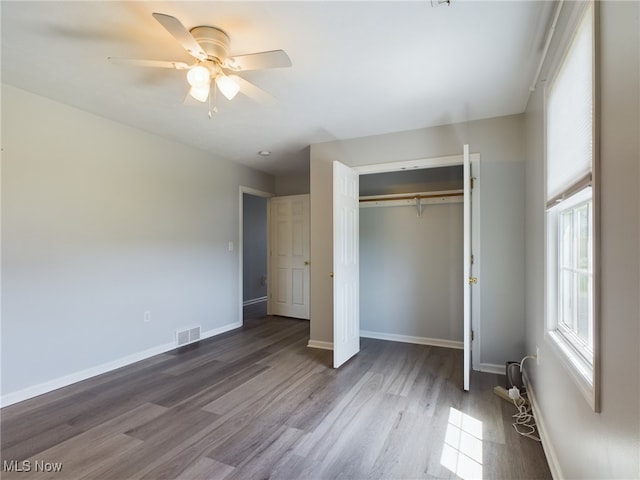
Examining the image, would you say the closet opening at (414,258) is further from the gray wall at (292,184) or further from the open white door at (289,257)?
the gray wall at (292,184)

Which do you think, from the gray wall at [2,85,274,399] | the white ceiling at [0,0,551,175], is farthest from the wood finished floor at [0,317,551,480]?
the white ceiling at [0,0,551,175]

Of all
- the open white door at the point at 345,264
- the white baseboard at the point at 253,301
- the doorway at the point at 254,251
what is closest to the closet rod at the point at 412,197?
the open white door at the point at 345,264

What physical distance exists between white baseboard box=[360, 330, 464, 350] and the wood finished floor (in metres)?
0.43

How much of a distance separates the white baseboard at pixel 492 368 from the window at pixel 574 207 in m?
1.35

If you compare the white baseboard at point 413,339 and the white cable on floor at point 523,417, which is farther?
the white baseboard at point 413,339

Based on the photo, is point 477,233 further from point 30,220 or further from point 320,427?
point 30,220

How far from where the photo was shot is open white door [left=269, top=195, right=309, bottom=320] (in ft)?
17.5

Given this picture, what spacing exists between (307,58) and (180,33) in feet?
2.72

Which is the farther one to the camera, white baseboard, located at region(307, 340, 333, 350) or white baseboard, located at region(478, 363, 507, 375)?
white baseboard, located at region(307, 340, 333, 350)

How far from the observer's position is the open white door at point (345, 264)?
125 inches

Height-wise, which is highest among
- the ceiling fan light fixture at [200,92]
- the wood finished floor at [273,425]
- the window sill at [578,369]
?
the ceiling fan light fixture at [200,92]

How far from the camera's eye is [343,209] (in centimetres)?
335

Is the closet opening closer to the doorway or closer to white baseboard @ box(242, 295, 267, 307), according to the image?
the doorway

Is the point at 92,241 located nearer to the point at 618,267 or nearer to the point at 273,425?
the point at 273,425
